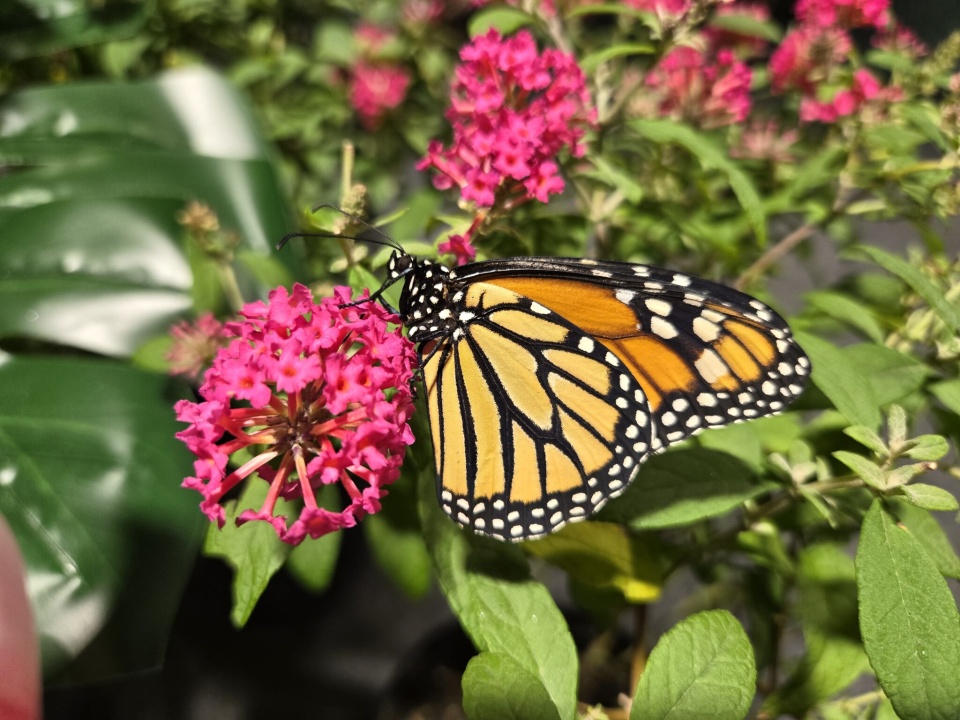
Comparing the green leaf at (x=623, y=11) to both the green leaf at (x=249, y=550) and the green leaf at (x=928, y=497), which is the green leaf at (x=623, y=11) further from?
the green leaf at (x=249, y=550)

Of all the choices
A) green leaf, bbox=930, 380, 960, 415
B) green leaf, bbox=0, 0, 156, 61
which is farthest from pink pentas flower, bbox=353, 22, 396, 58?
green leaf, bbox=930, 380, 960, 415

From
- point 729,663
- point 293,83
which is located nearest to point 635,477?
point 729,663

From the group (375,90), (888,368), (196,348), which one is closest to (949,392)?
(888,368)

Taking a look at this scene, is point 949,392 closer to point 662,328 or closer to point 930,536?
point 930,536

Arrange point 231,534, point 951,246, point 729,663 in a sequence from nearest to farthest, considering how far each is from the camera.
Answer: point 729,663
point 231,534
point 951,246

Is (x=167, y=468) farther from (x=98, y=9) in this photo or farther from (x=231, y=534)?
(x=98, y=9)

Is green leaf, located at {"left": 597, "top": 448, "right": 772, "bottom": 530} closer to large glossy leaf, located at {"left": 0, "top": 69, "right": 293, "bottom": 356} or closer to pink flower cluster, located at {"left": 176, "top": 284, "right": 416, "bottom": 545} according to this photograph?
pink flower cluster, located at {"left": 176, "top": 284, "right": 416, "bottom": 545}
